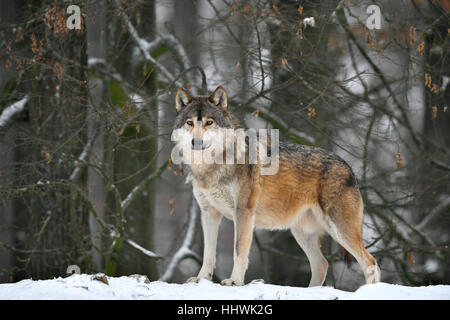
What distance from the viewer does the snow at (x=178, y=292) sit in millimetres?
3984

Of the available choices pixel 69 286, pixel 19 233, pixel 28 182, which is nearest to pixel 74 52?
pixel 28 182

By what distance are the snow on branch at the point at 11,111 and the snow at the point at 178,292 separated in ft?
12.8

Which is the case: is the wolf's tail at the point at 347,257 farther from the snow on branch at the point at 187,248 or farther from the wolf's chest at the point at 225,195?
the snow on branch at the point at 187,248

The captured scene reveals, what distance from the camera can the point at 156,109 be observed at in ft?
21.7

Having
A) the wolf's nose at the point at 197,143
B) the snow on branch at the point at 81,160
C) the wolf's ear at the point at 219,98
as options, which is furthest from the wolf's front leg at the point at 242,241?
the snow on branch at the point at 81,160

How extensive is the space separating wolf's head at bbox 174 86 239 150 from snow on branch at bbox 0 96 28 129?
3374 mm

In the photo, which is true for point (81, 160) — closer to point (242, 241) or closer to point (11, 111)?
point (11, 111)

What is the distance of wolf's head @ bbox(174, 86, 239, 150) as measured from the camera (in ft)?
17.2

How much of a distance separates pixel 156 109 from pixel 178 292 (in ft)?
9.56

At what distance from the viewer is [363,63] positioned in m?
8.97

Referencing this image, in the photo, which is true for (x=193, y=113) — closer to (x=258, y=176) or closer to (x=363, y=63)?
(x=258, y=176)

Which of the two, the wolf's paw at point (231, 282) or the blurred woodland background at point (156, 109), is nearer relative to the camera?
the wolf's paw at point (231, 282)

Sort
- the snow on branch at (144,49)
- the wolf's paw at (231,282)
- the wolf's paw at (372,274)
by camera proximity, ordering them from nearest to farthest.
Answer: the wolf's paw at (231,282) → the wolf's paw at (372,274) → the snow on branch at (144,49)
